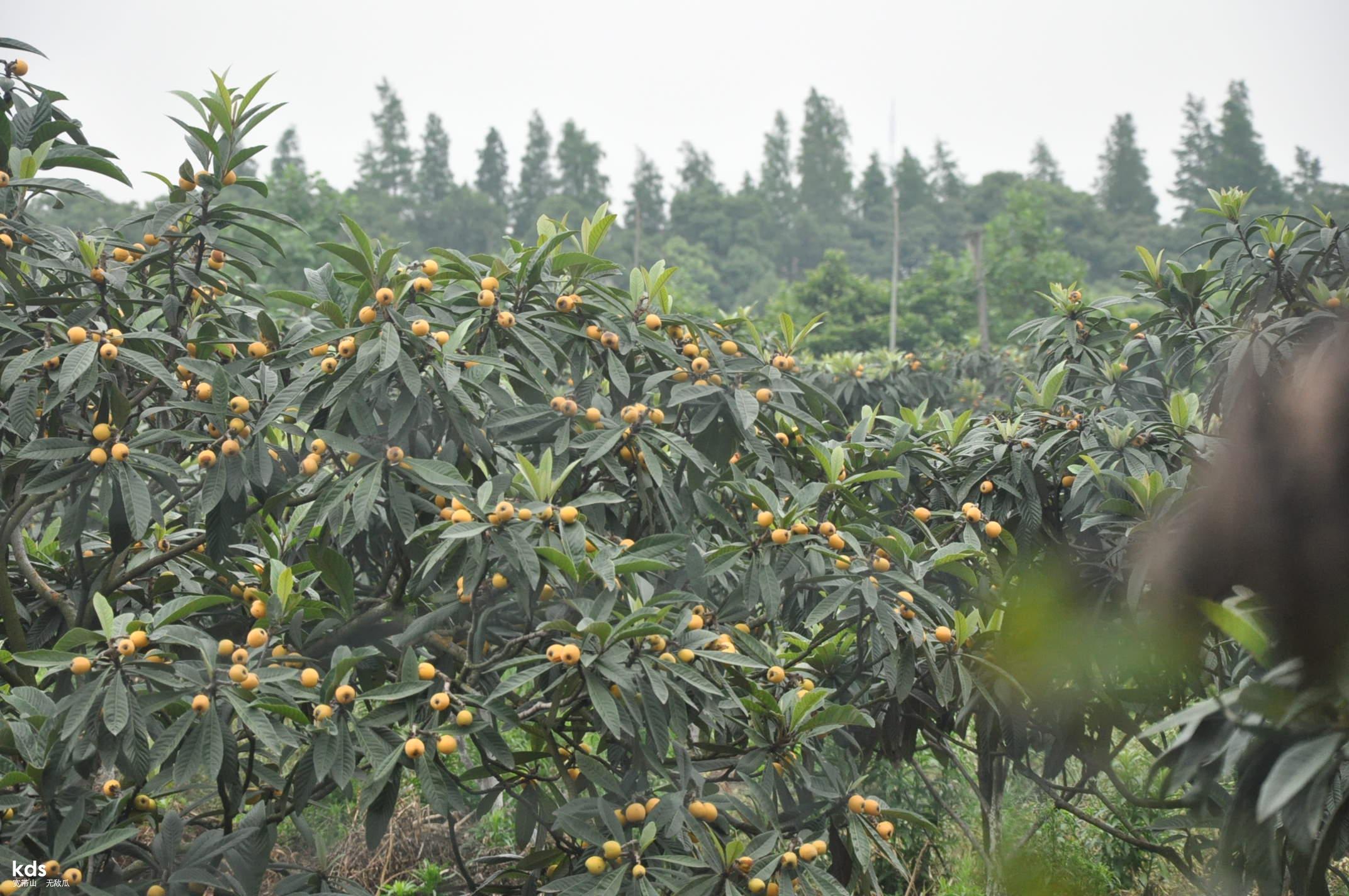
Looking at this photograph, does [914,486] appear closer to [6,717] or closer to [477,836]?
[6,717]

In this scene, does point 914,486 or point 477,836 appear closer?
point 914,486

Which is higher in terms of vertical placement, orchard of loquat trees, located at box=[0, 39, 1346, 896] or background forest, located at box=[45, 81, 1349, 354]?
background forest, located at box=[45, 81, 1349, 354]

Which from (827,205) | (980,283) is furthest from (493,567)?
(827,205)

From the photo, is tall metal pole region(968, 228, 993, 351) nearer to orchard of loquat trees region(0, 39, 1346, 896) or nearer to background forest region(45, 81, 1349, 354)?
background forest region(45, 81, 1349, 354)

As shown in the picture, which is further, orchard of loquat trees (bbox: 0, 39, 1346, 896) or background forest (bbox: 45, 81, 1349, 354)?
background forest (bbox: 45, 81, 1349, 354)

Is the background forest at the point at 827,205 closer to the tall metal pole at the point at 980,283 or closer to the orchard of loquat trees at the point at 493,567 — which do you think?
the tall metal pole at the point at 980,283

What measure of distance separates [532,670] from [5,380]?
1.24 metres

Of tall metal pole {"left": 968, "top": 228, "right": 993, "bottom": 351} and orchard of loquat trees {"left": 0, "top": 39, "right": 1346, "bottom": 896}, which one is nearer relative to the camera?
orchard of loquat trees {"left": 0, "top": 39, "right": 1346, "bottom": 896}

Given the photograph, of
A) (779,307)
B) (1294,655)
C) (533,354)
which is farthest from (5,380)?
(779,307)

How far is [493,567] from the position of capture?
2.11 meters

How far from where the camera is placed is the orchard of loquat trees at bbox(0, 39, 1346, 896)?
186cm

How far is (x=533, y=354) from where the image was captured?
2172 mm

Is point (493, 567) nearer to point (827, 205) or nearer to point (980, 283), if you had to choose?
point (980, 283)

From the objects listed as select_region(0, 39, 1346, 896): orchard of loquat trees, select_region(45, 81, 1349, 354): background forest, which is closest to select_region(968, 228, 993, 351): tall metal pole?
select_region(45, 81, 1349, 354): background forest
